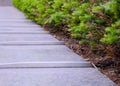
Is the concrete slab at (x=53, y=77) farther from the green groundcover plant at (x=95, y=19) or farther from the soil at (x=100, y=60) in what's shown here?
the green groundcover plant at (x=95, y=19)

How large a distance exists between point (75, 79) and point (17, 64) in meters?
1.00

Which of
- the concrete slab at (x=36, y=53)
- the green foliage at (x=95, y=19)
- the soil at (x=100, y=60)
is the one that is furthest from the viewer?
the concrete slab at (x=36, y=53)

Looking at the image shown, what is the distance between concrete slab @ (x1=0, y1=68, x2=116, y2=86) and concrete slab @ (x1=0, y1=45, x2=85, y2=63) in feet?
2.01

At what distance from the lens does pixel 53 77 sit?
358 centimetres

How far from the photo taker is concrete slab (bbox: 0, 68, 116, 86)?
131 inches

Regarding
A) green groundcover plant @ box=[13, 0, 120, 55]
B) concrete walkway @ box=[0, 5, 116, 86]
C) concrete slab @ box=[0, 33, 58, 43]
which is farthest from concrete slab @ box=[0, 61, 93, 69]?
concrete slab @ box=[0, 33, 58, 43]

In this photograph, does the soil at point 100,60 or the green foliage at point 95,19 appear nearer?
the green foliage at point 95,19

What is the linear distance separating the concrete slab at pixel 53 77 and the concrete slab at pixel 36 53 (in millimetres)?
614

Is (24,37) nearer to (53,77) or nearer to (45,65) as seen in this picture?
(45,65)

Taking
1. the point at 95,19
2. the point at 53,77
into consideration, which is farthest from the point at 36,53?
the point at 53,77

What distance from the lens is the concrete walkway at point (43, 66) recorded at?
340 centimetres

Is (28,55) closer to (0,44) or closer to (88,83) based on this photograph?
(0,44)

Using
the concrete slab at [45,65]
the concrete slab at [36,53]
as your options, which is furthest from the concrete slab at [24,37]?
the concrete slab at [45,65]

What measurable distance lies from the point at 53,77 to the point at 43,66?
58cm
